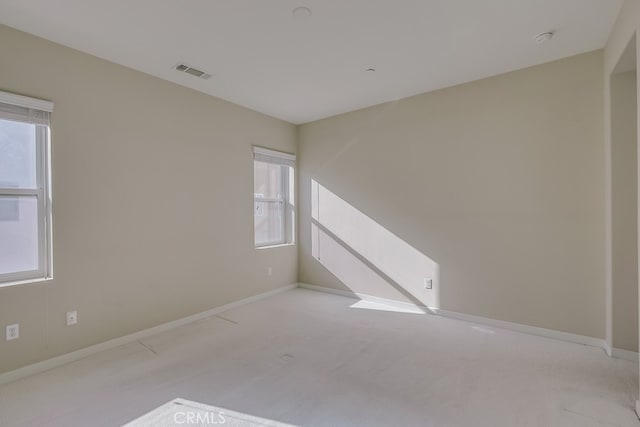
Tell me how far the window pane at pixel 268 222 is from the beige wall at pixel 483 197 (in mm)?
792

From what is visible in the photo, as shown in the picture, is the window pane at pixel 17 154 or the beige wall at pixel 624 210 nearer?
the window pane at pixel 17 154

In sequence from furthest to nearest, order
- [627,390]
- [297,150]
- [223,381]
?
1. [297,150]
2. [223,381]
3. [627,390]

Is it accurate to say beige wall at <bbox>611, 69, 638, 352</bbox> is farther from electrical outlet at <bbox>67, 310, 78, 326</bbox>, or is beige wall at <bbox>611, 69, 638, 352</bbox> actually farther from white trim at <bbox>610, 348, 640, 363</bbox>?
electrical outlet at <bbox>67, 310, 78, 326</bbox>

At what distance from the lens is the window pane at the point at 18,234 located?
2367 millimetres

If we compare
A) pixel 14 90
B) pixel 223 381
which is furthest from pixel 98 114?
pixel 223 381

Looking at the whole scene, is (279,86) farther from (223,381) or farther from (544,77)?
(223,381)

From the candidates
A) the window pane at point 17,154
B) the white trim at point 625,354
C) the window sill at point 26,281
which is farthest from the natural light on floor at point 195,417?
→ the white trim at point 625,354

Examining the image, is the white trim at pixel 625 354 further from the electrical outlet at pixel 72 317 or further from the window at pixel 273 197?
the electrical outlet at pixel 72 317

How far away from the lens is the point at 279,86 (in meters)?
3.49

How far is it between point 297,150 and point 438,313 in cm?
313

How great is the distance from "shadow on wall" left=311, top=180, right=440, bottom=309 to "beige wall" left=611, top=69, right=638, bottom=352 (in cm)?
156

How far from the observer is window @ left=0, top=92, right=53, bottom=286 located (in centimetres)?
235

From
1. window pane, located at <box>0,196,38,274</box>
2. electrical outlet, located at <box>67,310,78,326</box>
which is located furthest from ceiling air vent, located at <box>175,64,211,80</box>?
electrical outlet, located at <box>67,310,78,326</box>

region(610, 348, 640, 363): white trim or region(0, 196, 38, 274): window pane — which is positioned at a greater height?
region(0, 196, 38, 274): window pane
